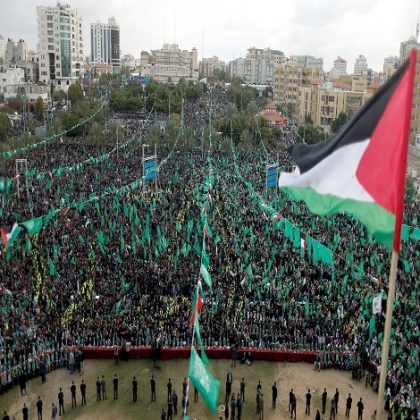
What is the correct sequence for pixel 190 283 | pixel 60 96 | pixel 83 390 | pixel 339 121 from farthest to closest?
pixel 60 96 < pixel 339 121 < pixel 190 283 < pixel 83 390

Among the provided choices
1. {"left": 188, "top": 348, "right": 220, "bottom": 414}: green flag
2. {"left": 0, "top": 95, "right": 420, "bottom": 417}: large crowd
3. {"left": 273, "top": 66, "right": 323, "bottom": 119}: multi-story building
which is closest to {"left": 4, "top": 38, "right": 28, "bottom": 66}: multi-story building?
{"left": 273, "top": 66, "right": 323, "bottom": 119}: multi-story building

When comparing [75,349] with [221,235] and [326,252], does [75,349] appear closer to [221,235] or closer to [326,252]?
[326,252]

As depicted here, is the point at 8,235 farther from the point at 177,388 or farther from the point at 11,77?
the point at 11,77

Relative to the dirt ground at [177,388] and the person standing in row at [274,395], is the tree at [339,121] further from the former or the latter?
the person standing in row at [274,395]

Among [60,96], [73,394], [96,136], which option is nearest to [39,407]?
[73,394]

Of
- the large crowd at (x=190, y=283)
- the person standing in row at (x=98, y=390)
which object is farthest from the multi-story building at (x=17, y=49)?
the person standing in row at (x=98, y=390)

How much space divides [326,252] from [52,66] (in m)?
82.1

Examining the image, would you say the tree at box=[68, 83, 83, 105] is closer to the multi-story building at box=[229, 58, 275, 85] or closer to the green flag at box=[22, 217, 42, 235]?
the green flag at box=[22, 217, 42, 235]

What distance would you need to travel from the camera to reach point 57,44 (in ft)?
284

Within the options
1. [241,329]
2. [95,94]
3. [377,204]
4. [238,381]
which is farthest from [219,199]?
[95,94]

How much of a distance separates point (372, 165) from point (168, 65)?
115m

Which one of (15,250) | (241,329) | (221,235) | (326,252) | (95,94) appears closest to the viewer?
(241,329)

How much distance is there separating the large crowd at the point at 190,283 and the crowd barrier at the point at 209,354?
0.23 m

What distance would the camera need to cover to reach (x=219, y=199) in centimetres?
3042
